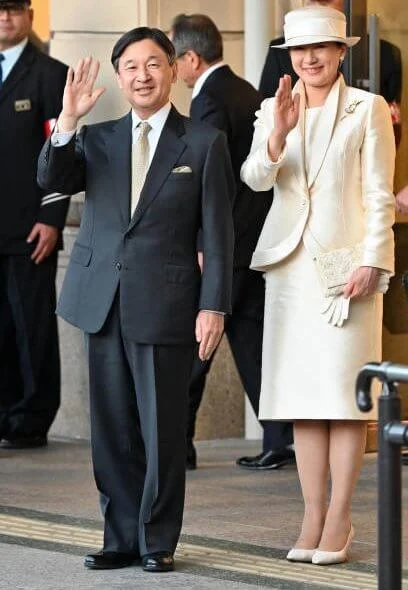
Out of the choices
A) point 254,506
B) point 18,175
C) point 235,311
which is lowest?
point 254,506

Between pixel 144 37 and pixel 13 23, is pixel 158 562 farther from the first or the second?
pixel 13 23

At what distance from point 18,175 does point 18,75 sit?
55 cm

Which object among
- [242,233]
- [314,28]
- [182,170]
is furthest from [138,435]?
[242,233]

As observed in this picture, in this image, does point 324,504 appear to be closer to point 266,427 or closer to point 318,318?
point 318,318

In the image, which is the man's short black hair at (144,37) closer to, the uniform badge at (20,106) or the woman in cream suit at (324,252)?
the woman in cream suit at (324,252)

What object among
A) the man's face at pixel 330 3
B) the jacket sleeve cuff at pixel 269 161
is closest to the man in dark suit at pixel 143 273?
the jacket sleeve cuff at pixel 269 161

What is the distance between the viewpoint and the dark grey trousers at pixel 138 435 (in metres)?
6.21

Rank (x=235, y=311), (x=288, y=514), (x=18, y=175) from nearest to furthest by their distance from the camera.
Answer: (x=288, y=514) → (x=235, y=311) → (x=18, y=175)

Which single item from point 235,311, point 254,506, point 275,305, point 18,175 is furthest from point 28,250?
point 275,305

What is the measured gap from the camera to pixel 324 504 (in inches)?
255


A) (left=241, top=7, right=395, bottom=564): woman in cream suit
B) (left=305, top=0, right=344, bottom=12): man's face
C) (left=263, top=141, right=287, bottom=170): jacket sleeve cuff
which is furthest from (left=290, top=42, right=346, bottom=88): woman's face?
(left=305, top=0, right=344, bottom=12): man's face

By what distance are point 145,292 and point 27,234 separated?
11.1 feet

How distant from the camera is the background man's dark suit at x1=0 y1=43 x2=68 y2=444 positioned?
941 cm

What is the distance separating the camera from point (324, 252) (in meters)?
6.36
